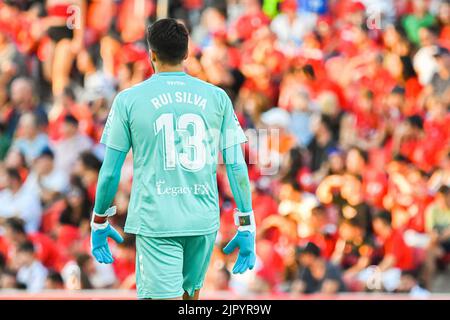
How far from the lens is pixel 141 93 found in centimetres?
671

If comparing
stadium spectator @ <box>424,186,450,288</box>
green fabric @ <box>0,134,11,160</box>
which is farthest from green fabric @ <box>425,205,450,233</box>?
green fabric @ <box>0,134,11,160</box>

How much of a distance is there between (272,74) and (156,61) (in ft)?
25.4

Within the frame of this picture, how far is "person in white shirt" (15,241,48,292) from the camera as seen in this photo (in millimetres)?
11688

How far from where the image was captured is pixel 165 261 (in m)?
6.71

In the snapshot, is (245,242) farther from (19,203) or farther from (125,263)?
(19,203)

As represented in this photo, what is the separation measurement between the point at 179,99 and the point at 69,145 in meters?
6.79

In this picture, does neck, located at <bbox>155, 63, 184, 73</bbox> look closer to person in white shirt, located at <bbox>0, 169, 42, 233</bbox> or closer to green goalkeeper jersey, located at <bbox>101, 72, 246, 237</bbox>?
green goalkeeper jersey, located at <bbox>101, 72, 246, 237</bbox>

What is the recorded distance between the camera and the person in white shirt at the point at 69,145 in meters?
13.2

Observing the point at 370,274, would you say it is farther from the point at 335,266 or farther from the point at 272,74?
the point at 272,74

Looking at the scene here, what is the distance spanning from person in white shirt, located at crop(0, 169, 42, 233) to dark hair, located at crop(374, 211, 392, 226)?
10.5 feet

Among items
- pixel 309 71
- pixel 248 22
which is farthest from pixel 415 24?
pixel 248 22

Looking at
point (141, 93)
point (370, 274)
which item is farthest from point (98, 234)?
point (370, 274)

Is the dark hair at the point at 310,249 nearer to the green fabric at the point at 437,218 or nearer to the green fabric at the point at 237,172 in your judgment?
the green fabric at the point at 437,218

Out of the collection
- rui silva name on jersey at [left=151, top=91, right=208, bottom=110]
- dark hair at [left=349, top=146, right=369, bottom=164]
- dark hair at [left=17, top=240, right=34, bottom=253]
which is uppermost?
rui silva name on jersey at [left=151, top=91, right=208, bottom=110]
